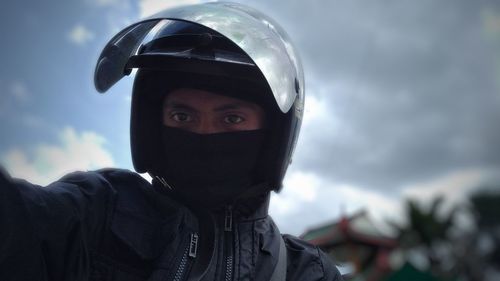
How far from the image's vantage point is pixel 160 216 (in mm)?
1335

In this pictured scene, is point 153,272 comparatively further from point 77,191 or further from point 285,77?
point 285,77

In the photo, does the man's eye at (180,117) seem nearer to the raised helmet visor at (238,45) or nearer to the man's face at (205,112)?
the man's face at (205,112)

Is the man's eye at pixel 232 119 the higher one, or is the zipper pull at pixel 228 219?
the man's eye at pixel 232 119

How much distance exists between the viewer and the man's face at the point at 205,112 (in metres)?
1.50

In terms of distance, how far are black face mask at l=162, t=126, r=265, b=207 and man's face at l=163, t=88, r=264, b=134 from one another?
0.12 ft

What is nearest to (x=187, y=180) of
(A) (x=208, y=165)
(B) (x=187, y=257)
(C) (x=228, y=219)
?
(A) (x=208, y=165)

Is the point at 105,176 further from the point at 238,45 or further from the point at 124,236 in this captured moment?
the point at 238,45

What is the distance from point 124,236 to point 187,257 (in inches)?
7.5

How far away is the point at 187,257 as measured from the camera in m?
1.23

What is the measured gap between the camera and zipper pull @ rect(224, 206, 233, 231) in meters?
1.37

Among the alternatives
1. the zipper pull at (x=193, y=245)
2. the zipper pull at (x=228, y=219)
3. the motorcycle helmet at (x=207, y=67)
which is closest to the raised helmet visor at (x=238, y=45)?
the motorcycle helmet at (x=207, y=67)

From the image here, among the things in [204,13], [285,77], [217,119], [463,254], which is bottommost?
[463,254]

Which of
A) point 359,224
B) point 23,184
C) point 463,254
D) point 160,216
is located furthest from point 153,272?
point 463,254

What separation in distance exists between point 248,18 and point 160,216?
2.80 feet
